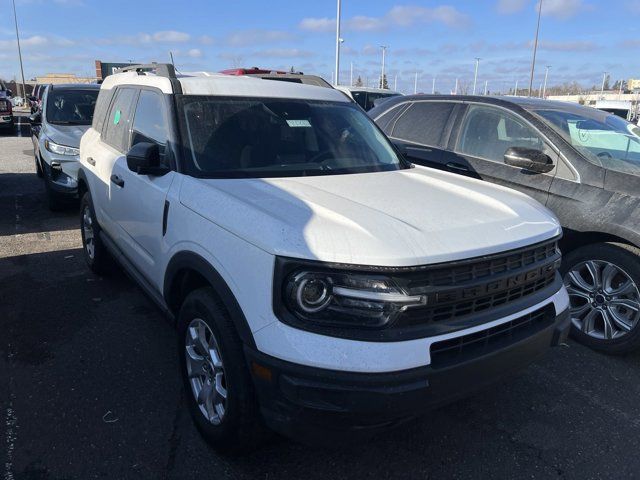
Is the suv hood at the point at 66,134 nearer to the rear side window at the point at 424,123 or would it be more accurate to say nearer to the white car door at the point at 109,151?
the white car door at the point at 109,151

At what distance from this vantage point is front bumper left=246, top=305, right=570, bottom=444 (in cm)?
204

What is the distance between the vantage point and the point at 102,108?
4.95 metres

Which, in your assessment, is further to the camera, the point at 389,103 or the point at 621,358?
the point at 389,103

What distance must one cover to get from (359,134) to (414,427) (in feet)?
6.85

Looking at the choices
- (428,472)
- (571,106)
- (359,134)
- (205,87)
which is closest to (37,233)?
(205,87)

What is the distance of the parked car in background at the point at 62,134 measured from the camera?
7.41 meters

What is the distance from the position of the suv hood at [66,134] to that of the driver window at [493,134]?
565 cm

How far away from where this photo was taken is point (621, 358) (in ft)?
12.7

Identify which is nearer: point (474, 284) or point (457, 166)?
point (474, 284)

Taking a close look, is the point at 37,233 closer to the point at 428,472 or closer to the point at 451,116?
the point at 451,116

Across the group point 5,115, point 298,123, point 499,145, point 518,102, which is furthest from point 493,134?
point 5,115

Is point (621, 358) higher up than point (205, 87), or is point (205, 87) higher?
point (205, 87)

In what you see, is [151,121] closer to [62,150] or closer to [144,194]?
[144,194]

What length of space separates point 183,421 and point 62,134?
6.27 m
